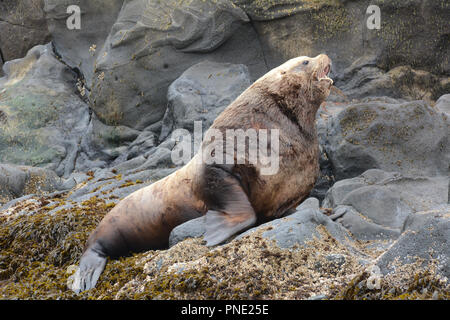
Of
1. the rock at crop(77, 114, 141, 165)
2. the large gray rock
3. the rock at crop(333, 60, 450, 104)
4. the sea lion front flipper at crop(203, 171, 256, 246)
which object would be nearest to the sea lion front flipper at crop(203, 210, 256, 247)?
the sea lion front flipper at crop(203, 171, 256, 246)

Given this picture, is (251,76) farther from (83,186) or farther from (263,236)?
(263,236)

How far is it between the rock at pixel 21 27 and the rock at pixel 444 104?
31.1ft

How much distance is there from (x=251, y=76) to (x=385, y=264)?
720cm

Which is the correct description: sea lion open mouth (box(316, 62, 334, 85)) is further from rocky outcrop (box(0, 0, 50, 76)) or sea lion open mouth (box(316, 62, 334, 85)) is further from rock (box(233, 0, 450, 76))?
rocky outcrop (box(0, 0, 50, 76))

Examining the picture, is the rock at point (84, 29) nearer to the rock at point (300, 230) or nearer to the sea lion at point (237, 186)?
the sea lion at point (237, 186)

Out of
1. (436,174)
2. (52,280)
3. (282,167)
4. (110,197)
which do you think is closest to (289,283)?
(282,167)

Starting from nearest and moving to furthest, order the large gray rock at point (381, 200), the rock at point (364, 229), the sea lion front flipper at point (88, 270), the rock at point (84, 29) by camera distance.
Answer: the sea lion front flipper at point (88, 270)
the rock at point (364, 229)
the large gray rock at point (381, 200)
the rock at point (84, 29)

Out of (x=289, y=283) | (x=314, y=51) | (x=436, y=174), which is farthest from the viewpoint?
(x=314, y=51)

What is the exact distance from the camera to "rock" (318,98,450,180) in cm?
666

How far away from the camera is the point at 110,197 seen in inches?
240

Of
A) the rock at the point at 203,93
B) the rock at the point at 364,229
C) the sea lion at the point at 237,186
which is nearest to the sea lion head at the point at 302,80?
the sea lion at the point at 237,186

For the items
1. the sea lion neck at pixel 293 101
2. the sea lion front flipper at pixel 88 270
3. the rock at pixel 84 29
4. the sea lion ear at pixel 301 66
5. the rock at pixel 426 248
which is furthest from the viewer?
the rock at pixel 84 29

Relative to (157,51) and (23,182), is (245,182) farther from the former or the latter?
(157,51)

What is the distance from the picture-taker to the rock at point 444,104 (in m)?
7.51
